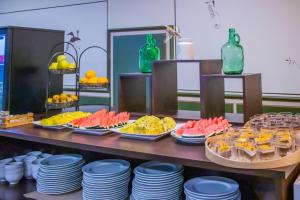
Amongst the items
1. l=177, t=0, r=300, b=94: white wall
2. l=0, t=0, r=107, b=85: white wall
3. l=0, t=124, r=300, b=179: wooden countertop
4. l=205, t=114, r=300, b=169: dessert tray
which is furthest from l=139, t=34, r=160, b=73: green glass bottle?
l=0, t=0, r=107, b=85: white wall

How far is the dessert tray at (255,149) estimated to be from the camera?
3.62 ft

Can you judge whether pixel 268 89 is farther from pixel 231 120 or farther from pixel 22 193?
pixel 22 193

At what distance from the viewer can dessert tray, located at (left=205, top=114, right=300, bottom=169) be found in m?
1.10

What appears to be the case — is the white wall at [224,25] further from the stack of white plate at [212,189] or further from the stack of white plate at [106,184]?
the stack of white plate at [106,184]

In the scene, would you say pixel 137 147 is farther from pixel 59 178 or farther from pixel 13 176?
pixel 13 176

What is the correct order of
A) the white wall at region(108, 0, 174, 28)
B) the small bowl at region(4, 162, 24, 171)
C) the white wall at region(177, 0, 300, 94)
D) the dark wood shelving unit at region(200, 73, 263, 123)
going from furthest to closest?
the white wall at region(108, 0, 174, 28) → the white wall at region(177, 0, 300, 94) → the small bowl at region(4, 162, 24, 171) → the dark wood shelving unit at region(200, 73, 263, 123)

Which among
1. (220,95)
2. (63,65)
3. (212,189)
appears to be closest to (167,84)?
(220,95)

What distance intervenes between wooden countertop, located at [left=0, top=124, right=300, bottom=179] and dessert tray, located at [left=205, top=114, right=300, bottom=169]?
23 millimetres

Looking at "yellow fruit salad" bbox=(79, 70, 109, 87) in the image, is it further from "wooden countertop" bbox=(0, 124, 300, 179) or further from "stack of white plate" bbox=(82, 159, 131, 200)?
"stack of white plate" bbox=(82, 159, 131, 200)

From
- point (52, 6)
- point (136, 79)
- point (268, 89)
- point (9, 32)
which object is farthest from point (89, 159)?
point (52, 6)

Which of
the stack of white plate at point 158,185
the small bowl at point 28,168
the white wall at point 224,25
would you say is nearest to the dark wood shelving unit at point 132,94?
the small bowl at point 28,168

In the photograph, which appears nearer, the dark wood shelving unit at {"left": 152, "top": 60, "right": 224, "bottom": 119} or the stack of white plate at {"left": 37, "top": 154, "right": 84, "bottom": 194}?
the stack of white plate at {"left": 37, "top": 154, "right": 84, "bottom": 194}

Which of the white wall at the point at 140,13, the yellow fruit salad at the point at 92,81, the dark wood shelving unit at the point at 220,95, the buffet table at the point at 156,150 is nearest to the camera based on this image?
the buffet table at the point at 156,150

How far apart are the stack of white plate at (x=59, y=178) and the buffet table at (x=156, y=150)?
15 cm
